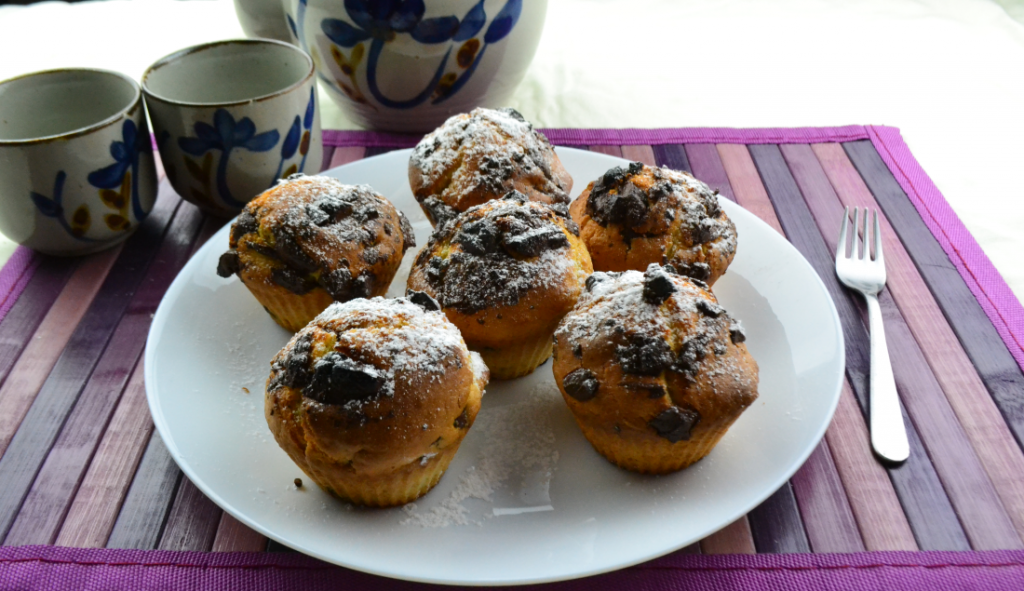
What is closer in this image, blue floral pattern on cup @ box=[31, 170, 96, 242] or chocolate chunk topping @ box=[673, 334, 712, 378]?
chocolate chunk topping @ box=[673, 334, 712, 378]

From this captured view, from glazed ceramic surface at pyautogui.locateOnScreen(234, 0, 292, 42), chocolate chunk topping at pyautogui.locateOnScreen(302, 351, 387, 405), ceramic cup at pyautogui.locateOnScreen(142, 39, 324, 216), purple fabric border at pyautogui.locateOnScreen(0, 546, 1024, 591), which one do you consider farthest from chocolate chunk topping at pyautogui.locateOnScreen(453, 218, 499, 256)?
glazed ceramic surface at pyautogui.locateOnScreen(234, 0, 292, 42)

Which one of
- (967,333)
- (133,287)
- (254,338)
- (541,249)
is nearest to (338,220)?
(254,338)

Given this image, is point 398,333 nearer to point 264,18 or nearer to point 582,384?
point 582,384

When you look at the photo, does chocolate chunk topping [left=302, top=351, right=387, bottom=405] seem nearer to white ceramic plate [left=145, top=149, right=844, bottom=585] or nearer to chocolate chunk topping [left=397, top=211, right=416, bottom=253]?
white ceramic plate [left=145, top=149, right=844, bottom=585]

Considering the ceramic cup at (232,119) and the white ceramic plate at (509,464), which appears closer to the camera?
the white ceramic plate at (509,464)

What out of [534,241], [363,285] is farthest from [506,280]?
[363,285]

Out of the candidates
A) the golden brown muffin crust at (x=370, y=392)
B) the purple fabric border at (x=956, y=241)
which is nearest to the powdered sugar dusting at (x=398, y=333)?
the golden brown muffin crust at (x=370, y=392)

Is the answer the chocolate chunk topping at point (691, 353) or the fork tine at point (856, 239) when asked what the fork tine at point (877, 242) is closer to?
the fork tine at point (856, 239)
